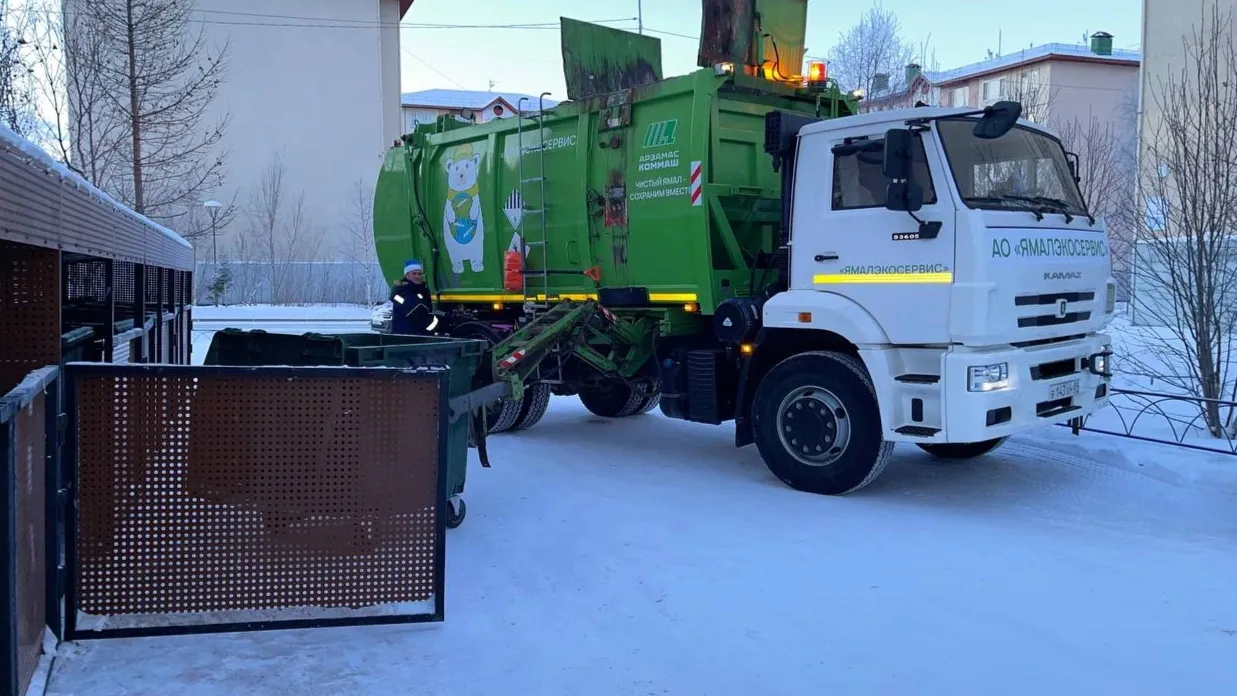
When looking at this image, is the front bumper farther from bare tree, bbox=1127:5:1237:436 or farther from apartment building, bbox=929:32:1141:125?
apartment building, bbox=929:32:1141:125

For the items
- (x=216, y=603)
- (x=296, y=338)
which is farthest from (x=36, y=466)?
(x=296, y=338)

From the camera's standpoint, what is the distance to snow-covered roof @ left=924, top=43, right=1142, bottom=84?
5078 cm

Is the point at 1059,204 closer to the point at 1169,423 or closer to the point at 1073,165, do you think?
the point at 1073,165

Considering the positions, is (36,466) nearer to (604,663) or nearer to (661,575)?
(604,663)

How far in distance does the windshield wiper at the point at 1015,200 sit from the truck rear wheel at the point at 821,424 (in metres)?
1.40

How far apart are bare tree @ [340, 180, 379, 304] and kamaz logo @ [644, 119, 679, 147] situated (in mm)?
29266

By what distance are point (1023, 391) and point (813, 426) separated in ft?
4.78

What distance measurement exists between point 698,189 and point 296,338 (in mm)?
3307

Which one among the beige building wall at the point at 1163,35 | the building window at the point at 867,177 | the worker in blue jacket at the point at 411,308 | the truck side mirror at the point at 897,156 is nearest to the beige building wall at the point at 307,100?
the beige building wall at the point at 1163,35

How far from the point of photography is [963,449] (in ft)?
27.6

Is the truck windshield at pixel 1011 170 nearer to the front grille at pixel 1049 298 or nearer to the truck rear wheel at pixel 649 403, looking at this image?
the front grille at pixel 1049 298

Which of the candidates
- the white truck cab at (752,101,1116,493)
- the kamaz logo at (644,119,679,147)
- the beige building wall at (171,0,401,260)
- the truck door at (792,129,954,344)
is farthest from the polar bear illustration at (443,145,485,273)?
the beige building wall at (171,0,401,260)

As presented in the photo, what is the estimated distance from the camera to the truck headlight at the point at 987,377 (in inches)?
252

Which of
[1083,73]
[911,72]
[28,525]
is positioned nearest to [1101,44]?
[1083,73]
